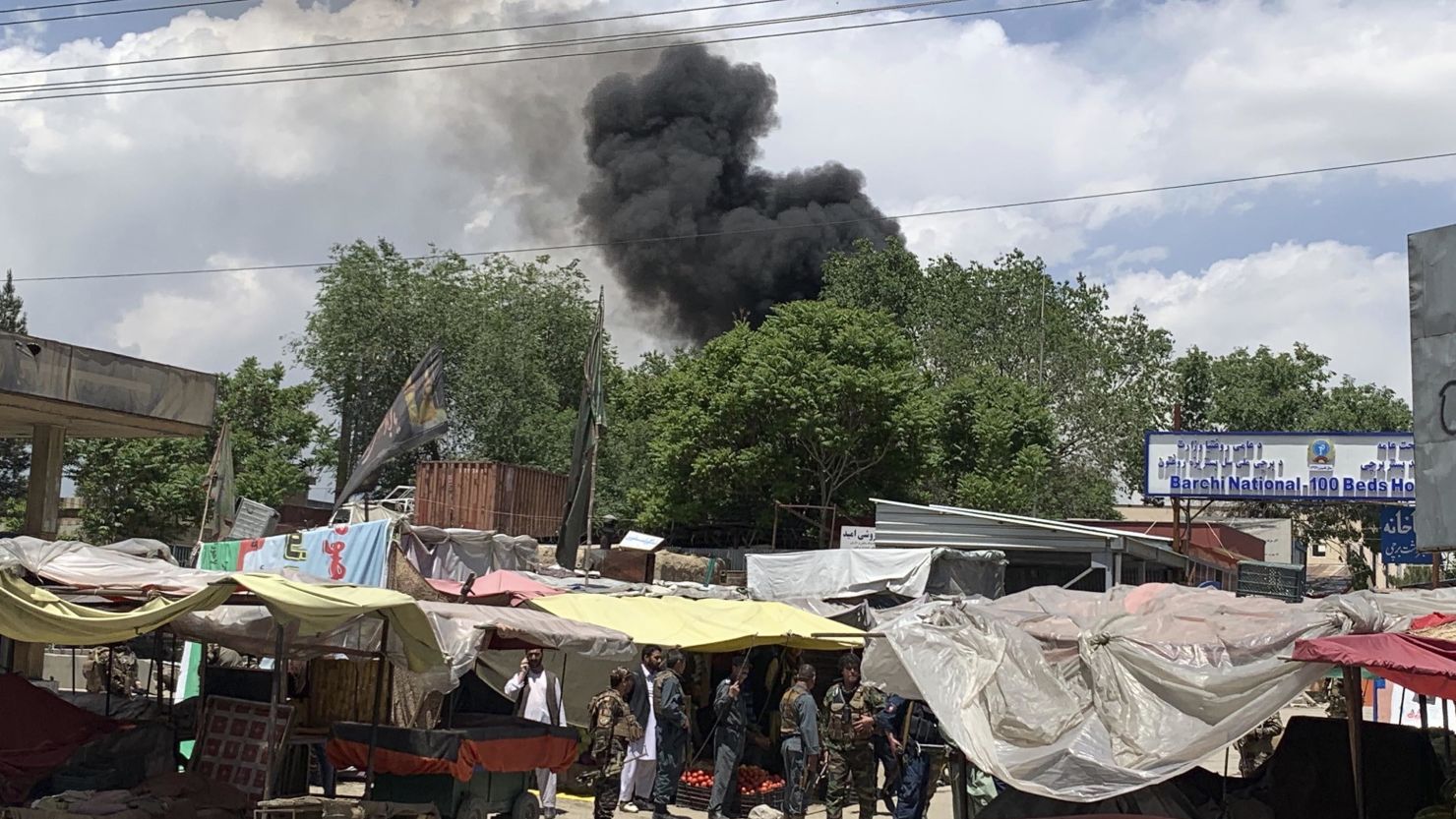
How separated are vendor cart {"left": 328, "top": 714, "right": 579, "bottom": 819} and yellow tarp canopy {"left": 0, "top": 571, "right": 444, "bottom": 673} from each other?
131 centimetres

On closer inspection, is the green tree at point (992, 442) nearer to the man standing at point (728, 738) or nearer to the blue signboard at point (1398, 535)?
the blue signboard at point (1398, 535)

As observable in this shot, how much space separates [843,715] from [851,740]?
0.92 feet

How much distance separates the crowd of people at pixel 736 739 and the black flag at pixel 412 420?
20.5 ft

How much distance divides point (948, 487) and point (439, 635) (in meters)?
35.0

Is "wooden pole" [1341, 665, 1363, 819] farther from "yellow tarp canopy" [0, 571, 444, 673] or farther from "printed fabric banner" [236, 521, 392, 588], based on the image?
"printed fabric banner" [236, 521, 392, 588]

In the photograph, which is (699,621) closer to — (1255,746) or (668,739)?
(668,739)

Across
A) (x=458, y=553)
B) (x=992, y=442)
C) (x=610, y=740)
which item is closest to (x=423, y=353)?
(x=992, y=442)

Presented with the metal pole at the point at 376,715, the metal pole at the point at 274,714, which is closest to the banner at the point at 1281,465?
the metal pole at the point at 376,715

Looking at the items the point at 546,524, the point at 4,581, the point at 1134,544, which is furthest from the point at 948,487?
the point at 4,581

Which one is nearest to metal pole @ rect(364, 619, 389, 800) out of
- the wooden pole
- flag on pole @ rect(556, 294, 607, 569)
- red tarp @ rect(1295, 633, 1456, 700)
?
red tarp @ rect(1295, 633, 1456, 700)

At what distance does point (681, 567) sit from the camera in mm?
26375

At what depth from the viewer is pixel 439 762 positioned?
11.4 metres

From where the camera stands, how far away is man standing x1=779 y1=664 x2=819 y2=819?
13.7 meters

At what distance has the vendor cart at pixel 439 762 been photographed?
447 inches
